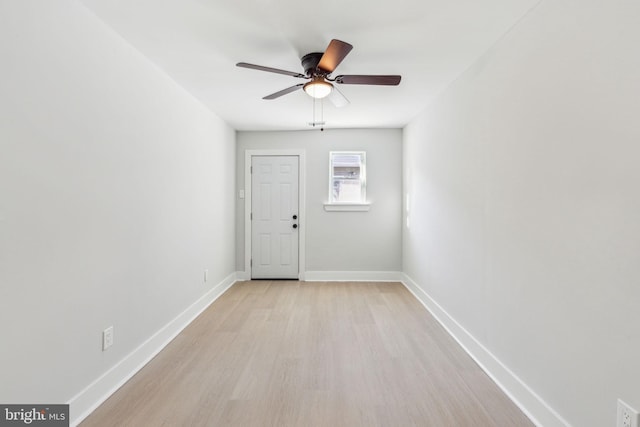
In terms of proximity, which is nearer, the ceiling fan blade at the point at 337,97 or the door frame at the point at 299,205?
the ceiling fan blade at the point at 337,97

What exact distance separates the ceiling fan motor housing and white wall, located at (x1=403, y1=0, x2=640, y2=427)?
1.29 m

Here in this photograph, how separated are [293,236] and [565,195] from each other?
3903mm

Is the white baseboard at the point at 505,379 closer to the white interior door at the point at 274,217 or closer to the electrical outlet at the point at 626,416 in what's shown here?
the electrical outlet at the point at 626,416

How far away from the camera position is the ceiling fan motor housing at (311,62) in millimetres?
2378

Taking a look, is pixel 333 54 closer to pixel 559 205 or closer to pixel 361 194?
pixel 559 205

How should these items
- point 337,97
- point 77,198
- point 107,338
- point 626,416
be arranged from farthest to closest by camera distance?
point 337,97, point 107,338, point 77,198, point 626,416

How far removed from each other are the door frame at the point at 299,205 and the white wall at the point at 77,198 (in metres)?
2.02

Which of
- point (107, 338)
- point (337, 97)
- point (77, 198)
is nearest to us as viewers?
point (77, 198)

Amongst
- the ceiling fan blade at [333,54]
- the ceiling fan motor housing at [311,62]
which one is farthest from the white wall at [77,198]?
the ceiling fan blade at [333,54]

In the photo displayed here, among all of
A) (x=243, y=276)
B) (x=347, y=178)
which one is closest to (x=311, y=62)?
(x=347, y=178)

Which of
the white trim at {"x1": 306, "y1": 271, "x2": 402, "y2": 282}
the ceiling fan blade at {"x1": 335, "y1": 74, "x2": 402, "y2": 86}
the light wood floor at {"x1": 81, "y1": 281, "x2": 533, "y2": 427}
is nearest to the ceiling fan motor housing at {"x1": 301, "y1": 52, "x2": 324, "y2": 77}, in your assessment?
the ceiling fan blade at {"x1": 335, "y1": 74, "x2": 402, "y2": 86}

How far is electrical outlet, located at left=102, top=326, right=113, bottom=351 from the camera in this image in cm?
204

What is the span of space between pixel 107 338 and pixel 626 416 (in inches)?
109

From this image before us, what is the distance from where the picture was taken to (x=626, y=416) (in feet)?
4.22
